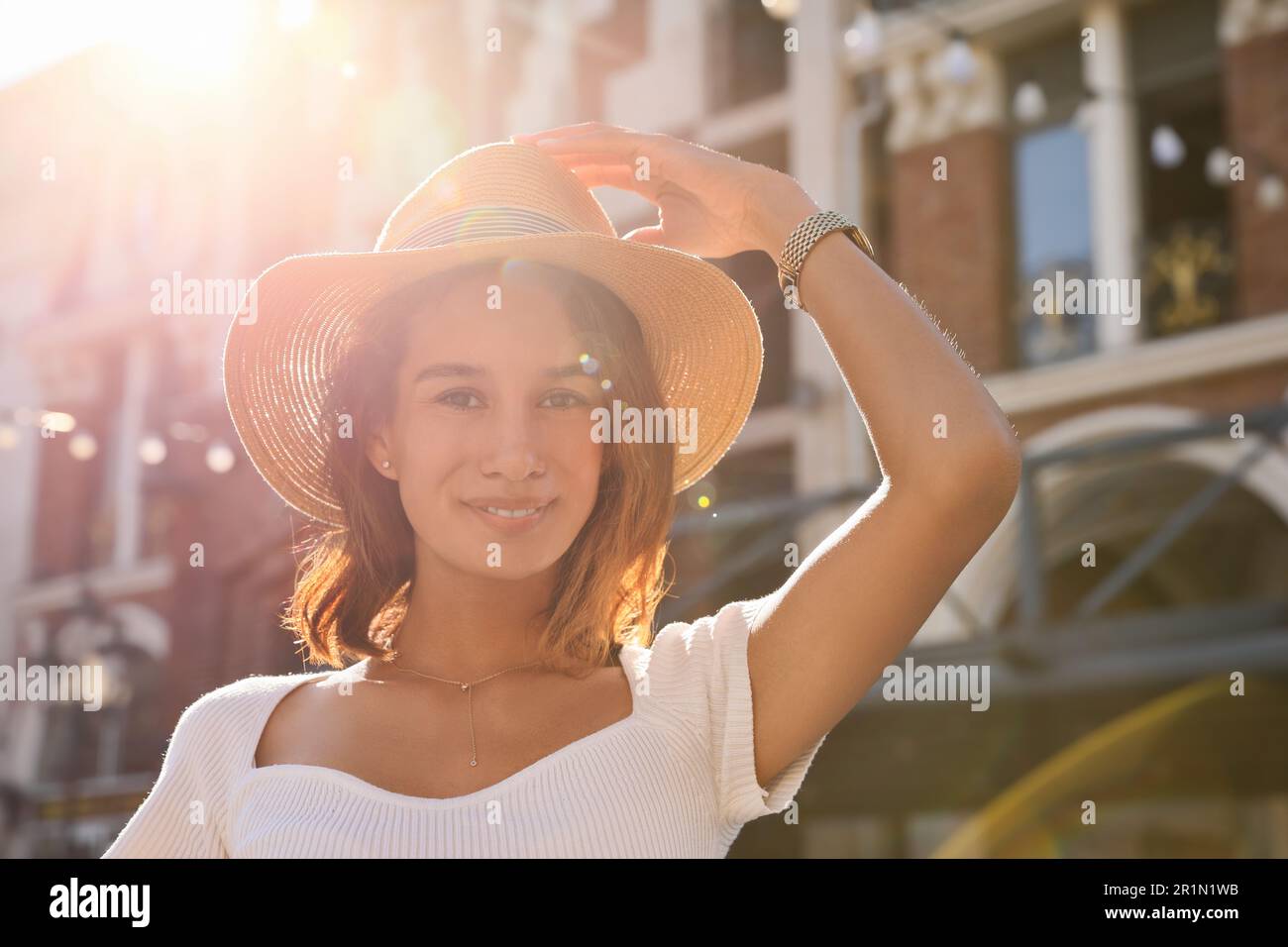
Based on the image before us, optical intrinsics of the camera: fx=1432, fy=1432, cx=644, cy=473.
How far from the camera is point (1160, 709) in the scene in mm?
8680

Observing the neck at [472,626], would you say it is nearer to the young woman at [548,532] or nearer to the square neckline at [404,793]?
the young woman at [548,532]

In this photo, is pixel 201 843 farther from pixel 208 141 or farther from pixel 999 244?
pixel 208 141

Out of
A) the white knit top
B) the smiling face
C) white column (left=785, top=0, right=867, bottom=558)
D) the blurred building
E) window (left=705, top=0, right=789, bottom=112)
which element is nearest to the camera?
the white knit top

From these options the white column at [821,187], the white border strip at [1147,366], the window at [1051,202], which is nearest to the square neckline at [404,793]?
the white border strip at [1147,366]

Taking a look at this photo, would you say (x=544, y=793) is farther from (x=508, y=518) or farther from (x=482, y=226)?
(x=482, y=226)

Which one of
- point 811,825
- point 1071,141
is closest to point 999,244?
point 1071,141

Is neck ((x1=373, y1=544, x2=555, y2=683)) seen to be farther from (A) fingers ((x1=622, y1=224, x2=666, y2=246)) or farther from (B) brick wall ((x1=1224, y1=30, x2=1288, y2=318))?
(B) brick wall ((x1=1224, y1=30, x2=1288, y2=318))

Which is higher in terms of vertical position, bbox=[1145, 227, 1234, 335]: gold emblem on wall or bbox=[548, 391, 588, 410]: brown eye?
bbox=[1145, 227, 1234, 335]: gold emblem on wall

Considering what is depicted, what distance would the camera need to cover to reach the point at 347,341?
2.31 meters

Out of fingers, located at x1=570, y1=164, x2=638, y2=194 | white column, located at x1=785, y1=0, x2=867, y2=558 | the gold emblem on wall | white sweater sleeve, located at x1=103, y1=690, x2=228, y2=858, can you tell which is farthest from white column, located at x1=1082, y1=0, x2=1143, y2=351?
white sweater sleeve, located at x1=103, y1=690, x2=228, y2=858

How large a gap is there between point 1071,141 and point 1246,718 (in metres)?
3.88

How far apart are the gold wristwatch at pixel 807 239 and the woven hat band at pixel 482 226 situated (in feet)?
1.19

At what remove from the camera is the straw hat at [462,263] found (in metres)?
2.05

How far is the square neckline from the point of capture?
5.91 feet
